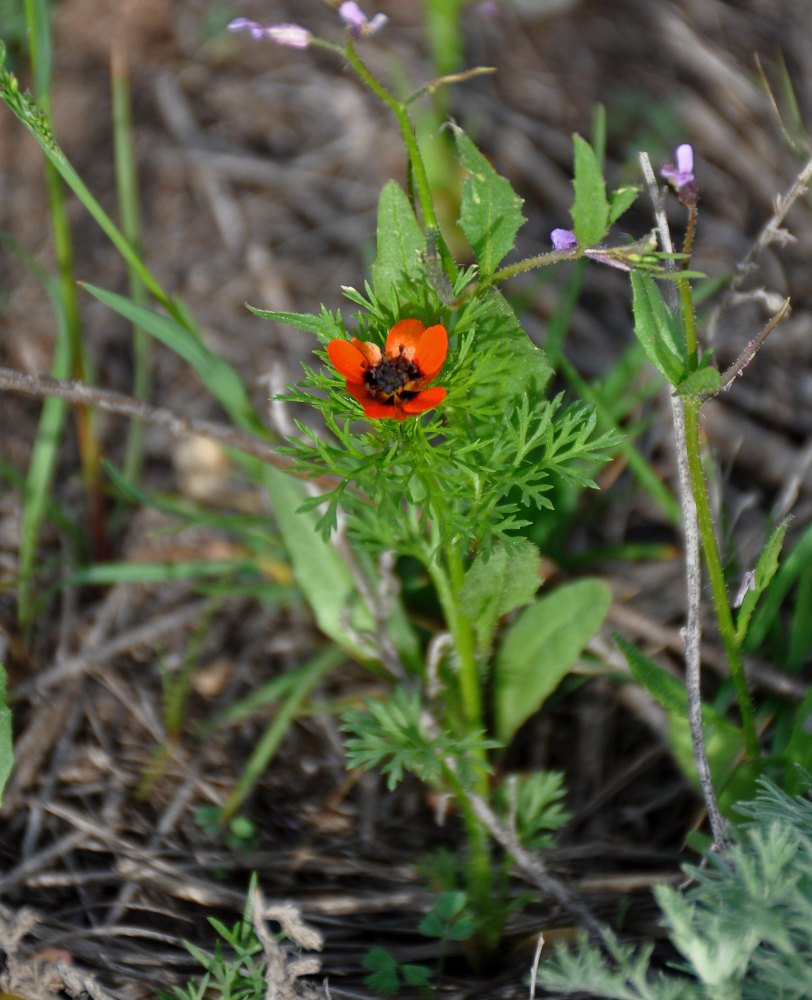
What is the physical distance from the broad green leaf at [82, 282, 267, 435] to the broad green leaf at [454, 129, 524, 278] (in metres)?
0.54

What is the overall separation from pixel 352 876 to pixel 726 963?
0.75 meters

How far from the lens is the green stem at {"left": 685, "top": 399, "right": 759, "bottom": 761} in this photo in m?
1.03

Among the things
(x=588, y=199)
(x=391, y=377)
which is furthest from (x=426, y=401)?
(x=588, y=199)

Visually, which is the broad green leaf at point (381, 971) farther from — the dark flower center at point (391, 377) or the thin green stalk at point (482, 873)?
the dark flower center at point (391, 377)

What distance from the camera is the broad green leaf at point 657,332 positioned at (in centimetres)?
100

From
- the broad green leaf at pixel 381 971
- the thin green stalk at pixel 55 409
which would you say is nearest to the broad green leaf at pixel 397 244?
the thin green stalk at pixel 55 409

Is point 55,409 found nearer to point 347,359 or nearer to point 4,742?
point 4,742

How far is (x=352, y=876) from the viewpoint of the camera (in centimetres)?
143

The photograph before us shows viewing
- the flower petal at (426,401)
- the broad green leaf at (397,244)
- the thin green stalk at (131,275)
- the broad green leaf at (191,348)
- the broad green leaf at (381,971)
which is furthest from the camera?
the thin green stalk at (131,275)

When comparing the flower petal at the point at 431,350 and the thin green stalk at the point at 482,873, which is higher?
the flower petal at the point at 431,350

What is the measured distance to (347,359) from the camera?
0.95 metres

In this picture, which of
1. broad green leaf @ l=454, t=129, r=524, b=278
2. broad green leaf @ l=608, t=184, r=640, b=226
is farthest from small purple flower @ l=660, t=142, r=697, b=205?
broad green leaf @ l=454, t=129, r=524, b=278

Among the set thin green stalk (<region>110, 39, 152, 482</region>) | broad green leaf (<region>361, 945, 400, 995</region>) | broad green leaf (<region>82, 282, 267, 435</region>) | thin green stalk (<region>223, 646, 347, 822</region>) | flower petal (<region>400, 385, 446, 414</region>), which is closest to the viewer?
flower petal (<region>400, 385, 446, 414</region>)

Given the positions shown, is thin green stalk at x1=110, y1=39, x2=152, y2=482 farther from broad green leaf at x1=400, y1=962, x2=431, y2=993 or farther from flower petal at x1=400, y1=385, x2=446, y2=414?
broad green leaf at x1=400, y1=962, x2=431, y2=993
